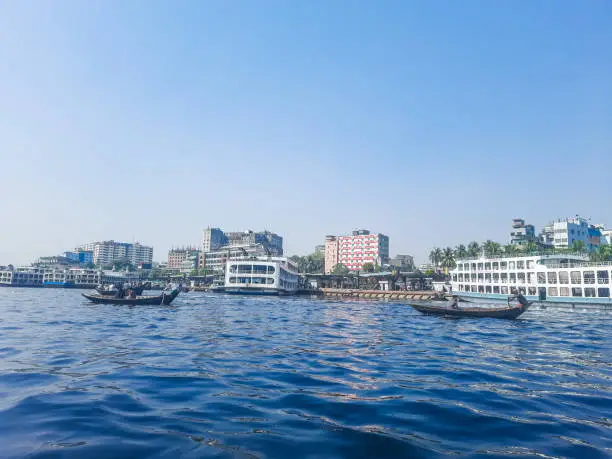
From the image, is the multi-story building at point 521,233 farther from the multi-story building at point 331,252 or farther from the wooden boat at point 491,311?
the wooden boat at point 491,311

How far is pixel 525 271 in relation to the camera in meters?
63.3

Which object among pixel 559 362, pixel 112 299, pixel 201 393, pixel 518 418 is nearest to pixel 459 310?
pixel 559 362

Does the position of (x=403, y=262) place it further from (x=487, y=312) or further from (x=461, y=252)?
(x=487, y=312)

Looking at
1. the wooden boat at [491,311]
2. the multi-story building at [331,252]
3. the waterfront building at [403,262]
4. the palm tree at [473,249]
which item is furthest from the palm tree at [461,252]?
the wooden boat at [491,311]

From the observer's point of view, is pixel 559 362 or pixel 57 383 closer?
pixel 57 383

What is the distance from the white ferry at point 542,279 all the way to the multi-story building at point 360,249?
254ft

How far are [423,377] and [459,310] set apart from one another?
21483 mm

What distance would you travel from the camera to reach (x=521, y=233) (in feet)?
371

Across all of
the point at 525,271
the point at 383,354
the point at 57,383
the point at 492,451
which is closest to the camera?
the point at 492,451

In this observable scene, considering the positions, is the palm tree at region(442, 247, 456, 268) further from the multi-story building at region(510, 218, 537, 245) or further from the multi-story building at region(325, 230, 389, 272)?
the multi-story building at region(325, 230, 389, 272)

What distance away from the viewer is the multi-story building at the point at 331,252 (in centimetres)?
16434

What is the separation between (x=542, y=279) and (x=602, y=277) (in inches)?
331

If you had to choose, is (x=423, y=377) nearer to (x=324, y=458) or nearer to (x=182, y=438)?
(x=324, y=458)

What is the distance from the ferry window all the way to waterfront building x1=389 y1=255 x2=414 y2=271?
9356cm
